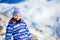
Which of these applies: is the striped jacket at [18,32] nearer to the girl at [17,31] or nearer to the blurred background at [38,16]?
the girl at [17,31]

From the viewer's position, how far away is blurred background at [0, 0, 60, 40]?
11.0 ft

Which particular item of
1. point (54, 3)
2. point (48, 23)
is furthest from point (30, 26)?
point (54, 3)

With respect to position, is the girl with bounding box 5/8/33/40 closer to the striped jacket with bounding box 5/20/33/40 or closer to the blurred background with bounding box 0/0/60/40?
the striped jacket with bounding box 5/20/33/40

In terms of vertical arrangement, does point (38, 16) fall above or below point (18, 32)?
above

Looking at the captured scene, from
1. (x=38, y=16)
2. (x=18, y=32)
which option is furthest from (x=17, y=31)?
(x=38, y=16)

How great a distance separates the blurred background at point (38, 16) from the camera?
3359mm

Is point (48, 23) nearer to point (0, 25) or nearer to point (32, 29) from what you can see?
point (32, 29)

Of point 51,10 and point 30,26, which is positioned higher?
point 51,10

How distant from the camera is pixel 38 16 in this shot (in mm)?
3396

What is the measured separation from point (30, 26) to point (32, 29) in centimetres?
6

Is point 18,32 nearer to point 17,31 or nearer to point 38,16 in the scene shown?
point 17,31

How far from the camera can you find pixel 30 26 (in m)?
3.37

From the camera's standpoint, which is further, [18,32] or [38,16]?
[38,16]

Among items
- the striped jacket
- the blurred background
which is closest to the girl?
the striped jacket
